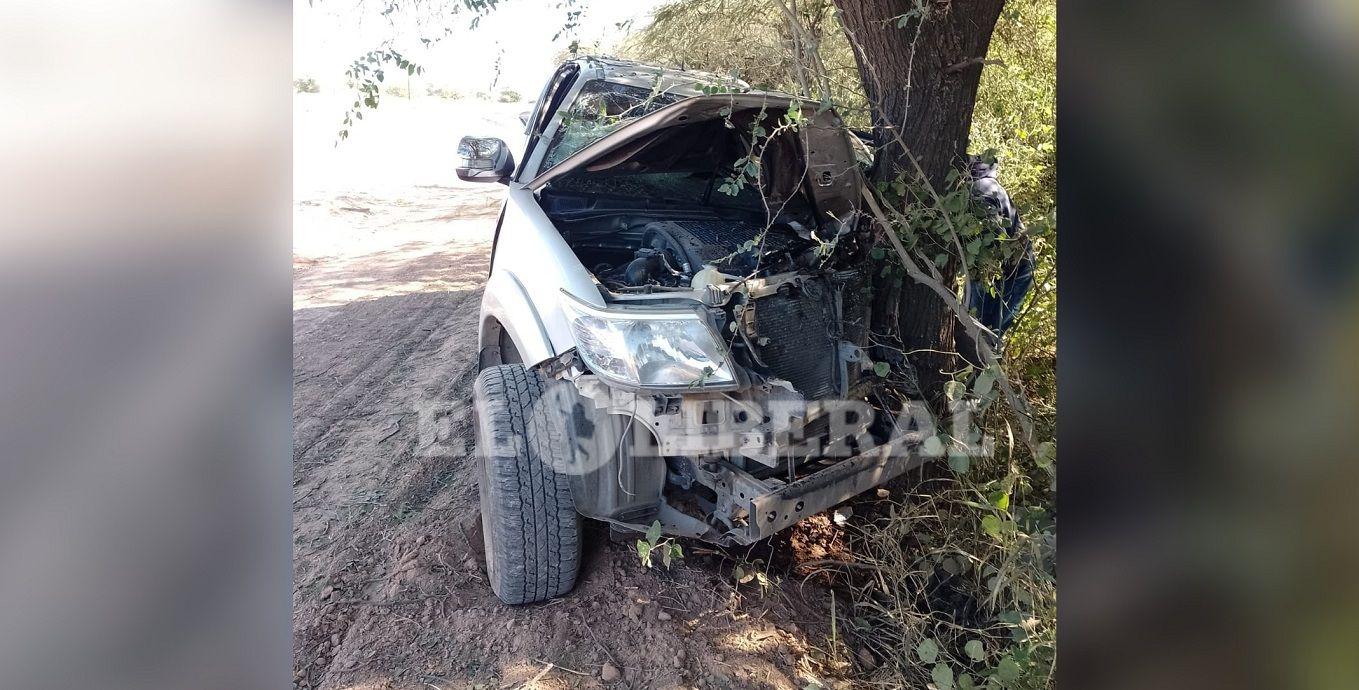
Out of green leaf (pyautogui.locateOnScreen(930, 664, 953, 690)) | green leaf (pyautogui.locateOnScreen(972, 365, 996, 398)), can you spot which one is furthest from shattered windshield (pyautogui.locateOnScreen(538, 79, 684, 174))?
green leaf (pyautogui.locateOnScreen(930, 664, 953, 690))

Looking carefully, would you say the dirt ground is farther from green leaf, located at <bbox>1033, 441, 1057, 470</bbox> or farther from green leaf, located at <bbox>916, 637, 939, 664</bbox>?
green leaf, located at <bbox>1033, 441, 1057, 470</bbox>

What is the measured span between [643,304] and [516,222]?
48.8 inches

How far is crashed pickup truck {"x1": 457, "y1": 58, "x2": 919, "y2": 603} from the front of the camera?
2836 mm

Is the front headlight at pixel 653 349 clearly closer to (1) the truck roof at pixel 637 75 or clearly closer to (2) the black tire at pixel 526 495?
(2) the black tire at pixel 526 495

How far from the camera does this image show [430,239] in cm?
1181

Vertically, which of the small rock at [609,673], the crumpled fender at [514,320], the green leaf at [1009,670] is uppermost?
the crumpled fender at [514,320]

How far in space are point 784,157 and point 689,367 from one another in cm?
139

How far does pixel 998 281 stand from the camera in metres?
3.67

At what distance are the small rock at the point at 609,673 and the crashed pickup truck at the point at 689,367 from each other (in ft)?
1.37

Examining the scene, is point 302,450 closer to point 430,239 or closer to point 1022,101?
point 1022,101

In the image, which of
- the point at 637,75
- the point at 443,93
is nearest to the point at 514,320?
the point at 637,75

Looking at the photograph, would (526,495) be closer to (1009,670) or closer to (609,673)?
(609,673)

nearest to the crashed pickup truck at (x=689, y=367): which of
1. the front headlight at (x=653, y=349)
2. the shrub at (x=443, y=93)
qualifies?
the front headlight at (x=653, y=349)

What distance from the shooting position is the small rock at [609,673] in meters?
2.93
